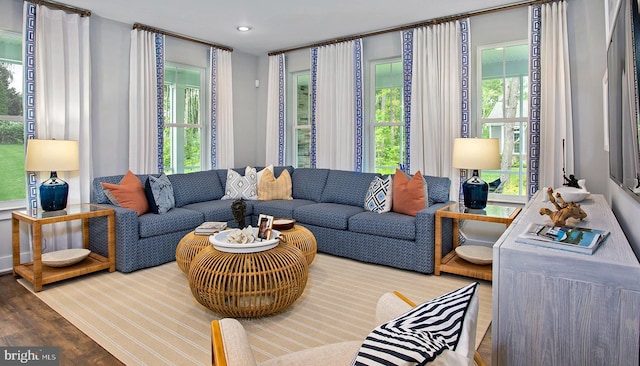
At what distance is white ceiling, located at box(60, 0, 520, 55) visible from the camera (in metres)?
3.83

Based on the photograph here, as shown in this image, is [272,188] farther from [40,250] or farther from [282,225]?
[40,250]

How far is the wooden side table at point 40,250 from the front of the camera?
3158mm

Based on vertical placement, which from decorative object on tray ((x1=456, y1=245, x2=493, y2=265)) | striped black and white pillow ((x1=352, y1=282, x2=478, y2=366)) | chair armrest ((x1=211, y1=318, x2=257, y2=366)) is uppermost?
striped black and white pillow ((x1=352, y1=282, x2=478, y2=366))

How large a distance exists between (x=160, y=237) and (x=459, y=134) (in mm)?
3201

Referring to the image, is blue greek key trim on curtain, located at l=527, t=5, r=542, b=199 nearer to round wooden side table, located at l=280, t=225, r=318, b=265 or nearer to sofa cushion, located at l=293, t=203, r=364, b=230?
sofa cushion, located at l=293, t=203, r=364, b=230

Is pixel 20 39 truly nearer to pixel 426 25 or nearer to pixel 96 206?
pixel 96 206

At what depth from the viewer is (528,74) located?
12.8ft

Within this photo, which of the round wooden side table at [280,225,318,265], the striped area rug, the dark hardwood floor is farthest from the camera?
the round wooden side table at [280,225,318,265]

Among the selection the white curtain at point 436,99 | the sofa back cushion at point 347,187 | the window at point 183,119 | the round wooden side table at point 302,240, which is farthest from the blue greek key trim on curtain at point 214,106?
the white curtain at point 436,99

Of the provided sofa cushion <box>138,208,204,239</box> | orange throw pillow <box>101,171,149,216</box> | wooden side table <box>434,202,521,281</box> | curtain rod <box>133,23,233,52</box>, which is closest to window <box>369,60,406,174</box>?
wooden side table <box>434,202,521,281</box>

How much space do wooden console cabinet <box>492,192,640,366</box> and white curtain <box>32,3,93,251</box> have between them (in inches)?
158

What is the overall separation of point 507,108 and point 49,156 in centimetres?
440

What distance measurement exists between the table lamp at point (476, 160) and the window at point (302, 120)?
256 cm

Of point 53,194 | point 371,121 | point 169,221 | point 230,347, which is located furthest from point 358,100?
point 230,347
